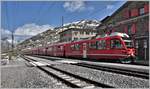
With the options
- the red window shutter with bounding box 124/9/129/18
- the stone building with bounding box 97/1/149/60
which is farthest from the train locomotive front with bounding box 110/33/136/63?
Answer: the red window shutter with bounding box 124/9/129/18

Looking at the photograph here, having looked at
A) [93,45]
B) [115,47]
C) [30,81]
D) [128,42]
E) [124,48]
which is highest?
[128,42]

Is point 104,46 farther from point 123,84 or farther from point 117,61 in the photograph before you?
point 123,84

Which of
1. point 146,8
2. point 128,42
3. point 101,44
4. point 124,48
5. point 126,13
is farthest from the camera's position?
point 126,13

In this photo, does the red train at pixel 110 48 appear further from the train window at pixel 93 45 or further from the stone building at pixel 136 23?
the stone building at pixel 136 23

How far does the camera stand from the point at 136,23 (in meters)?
34.9

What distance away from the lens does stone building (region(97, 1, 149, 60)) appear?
107 feet

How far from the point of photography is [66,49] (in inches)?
1446

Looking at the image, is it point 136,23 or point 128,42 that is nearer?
point 128,42

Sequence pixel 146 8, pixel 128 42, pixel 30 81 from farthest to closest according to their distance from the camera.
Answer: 1. pixel 146 8
2. pixel 128 42
3. pixel 30 81

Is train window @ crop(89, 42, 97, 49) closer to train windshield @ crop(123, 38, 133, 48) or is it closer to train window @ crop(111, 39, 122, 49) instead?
train window @ crop(111, 39, 122, 49)

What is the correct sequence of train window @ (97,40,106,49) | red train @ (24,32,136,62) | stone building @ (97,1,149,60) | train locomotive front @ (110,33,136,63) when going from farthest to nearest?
stone building @ (97,1,149,60) < train window @ (97,40,106,49) < red train @ (24,32,136,62) < train locomotive front @ (110,33,136,63)

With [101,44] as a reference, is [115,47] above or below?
below

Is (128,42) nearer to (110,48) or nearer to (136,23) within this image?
(110,48)

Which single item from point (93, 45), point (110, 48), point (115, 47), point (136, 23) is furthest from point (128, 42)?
point (136, 23)
